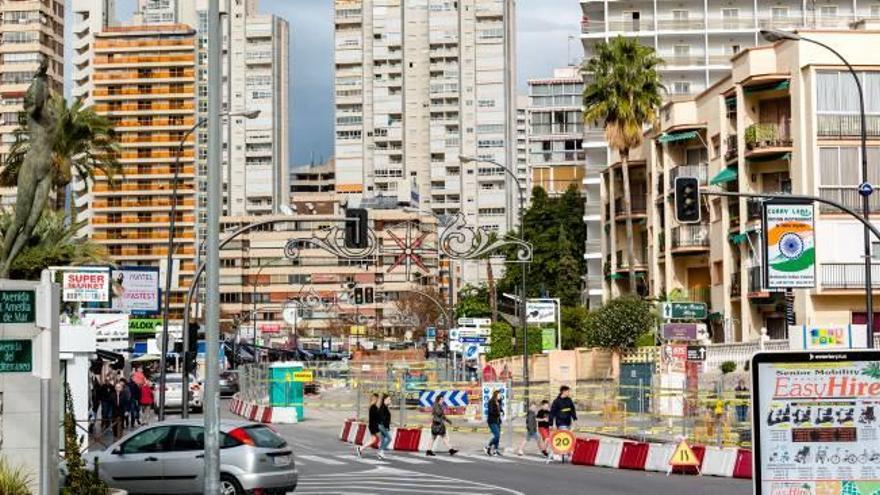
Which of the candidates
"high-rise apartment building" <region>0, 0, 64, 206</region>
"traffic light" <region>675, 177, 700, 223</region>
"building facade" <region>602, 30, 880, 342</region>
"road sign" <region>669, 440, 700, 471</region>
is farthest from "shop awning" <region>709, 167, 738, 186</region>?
"high-rise apartment building" <region>0, 0, 64, 206</region>

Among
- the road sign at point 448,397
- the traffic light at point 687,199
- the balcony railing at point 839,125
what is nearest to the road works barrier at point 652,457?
the traffic light at point 687,199

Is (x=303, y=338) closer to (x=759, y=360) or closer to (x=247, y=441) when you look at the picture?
(x=247, y=441)

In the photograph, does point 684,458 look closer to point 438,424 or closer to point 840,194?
point 438,424

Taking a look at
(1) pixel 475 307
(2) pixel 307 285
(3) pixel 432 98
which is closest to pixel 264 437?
(1) pixel 475 307

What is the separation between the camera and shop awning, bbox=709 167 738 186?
209ft

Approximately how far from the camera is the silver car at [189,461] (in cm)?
2500

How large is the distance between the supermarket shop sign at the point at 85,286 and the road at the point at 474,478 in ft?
22.5

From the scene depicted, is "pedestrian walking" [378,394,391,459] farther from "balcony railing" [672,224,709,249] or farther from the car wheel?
"balcony railing" [672,224,709,249]

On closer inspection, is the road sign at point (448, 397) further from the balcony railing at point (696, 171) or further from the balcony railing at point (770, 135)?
the balcony railing at point (696, 171)

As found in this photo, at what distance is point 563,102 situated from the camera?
164375 mm

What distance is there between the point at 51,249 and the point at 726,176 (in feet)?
93.0

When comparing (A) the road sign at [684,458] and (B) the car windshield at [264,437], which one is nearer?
(B) the car windshield at [264,437]

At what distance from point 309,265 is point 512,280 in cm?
5472

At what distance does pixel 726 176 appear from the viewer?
209 ft
